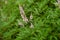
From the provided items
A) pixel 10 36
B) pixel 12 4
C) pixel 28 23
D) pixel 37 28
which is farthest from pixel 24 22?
pixel 12 4

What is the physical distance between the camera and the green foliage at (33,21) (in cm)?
280

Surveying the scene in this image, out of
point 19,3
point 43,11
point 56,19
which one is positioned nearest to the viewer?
point 56,19

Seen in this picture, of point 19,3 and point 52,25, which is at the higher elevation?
point 19,3

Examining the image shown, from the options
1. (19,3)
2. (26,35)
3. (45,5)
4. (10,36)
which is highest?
(19,3)

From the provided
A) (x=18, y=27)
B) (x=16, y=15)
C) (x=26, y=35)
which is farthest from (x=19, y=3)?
(x=26, y=35)

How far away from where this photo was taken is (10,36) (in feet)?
10.6

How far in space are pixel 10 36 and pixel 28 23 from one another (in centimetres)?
47

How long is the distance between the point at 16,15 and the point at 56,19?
33.4 inches

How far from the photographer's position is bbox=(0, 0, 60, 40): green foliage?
9.18ft

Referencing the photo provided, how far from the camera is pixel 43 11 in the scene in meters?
3.06

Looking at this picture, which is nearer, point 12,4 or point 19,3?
point 19,3

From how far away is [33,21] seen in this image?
300 cm

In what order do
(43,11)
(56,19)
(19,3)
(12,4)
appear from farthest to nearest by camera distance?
(12,4), (19,3), (43,11), (56,19)

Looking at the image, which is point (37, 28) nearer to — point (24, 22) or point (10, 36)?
point (24, 22)
